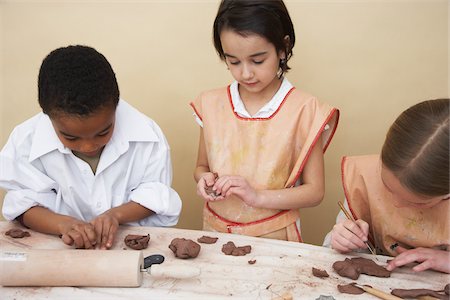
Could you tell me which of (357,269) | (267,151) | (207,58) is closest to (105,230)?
(267,151)

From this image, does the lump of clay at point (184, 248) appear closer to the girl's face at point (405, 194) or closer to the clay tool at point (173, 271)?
the clay tool at point (173, 271)

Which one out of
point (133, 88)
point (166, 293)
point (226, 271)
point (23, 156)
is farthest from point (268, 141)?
point (133, 88)

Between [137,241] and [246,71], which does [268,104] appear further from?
[137,241]

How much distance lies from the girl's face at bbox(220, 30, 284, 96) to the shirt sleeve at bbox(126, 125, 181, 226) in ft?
1.25

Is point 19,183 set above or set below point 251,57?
below

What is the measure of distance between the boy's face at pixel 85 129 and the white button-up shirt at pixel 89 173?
0.42ft

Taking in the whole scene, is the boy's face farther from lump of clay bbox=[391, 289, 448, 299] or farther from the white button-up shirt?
lump of clay bbox=[391, 289, 448, 299]

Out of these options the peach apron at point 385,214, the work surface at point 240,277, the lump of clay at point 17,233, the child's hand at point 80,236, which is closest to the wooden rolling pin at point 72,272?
the work surface at point 240,277

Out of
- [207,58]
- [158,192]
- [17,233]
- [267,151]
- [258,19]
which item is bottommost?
[17,233]

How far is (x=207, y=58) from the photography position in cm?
252

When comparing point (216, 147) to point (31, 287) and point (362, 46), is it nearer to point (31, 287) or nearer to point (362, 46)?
point (31, 287)

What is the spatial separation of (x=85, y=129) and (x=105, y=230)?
0.32 meters

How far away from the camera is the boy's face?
142 centimetres

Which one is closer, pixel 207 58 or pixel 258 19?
pixel 258 19
